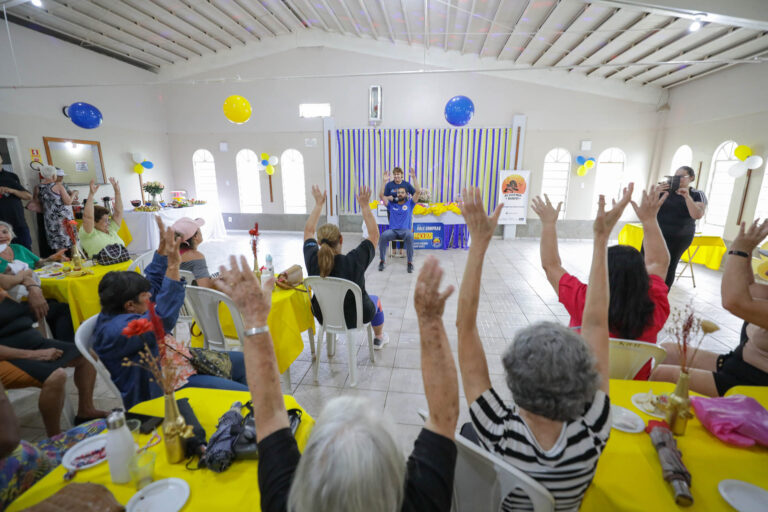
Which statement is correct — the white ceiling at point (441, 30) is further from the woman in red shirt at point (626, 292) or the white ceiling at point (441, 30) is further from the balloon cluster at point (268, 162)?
the woman in red shirt at point (626, 292)

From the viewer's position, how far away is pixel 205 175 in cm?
950

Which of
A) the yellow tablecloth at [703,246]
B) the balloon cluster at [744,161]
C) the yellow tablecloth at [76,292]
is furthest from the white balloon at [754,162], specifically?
the yellow tablecloth at [76,292]

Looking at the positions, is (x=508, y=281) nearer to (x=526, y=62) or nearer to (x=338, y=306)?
(x=338, y=306)

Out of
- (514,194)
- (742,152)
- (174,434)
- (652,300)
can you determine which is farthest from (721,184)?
(174,434)

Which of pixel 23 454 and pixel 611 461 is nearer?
pixel 611 461

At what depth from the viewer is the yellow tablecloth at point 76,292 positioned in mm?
2898

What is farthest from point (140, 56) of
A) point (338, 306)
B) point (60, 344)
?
point (338, 306)

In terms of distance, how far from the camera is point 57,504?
84cm

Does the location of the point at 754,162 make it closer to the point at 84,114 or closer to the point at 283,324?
the point at 283,324

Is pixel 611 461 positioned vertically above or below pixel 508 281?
above

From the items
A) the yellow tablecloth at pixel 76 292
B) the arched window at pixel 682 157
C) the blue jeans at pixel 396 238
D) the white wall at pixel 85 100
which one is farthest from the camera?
the arched window at pixel 682 157

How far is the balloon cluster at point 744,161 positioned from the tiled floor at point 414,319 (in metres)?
1.66

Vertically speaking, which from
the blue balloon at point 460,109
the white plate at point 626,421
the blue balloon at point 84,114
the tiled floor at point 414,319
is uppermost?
the blue balloon at point 460,109

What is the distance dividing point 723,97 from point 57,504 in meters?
9.36
